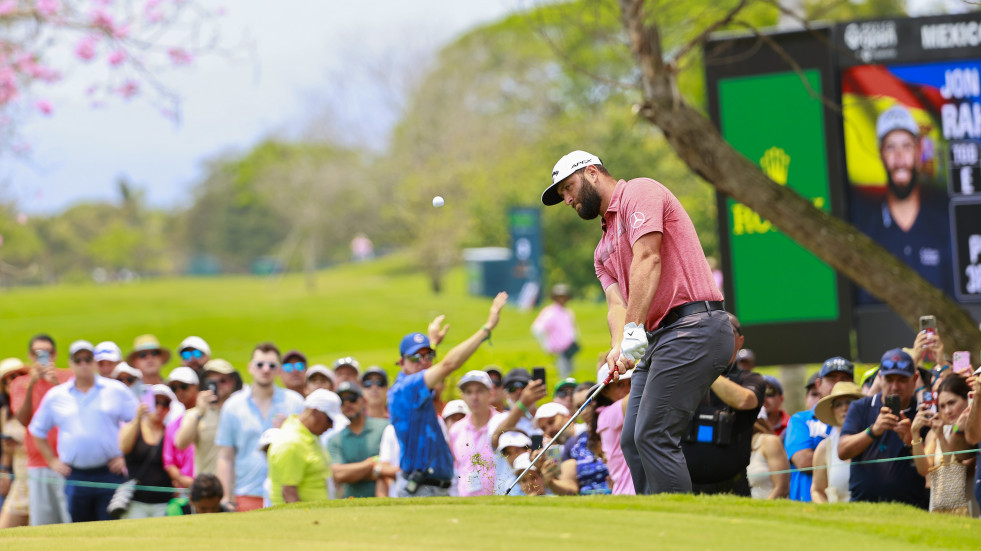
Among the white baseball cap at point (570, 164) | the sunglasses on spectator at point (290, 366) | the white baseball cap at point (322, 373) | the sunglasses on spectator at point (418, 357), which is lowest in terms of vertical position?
the white baseball cap at point (322, 373)

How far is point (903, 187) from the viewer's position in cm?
1338

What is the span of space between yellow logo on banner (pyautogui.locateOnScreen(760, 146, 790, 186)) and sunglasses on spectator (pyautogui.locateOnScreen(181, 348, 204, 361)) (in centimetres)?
641

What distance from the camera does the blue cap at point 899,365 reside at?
27.0ft

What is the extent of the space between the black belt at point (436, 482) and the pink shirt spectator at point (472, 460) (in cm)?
11

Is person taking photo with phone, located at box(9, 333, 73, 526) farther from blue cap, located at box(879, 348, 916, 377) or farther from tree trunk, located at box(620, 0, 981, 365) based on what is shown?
blue cap, located at box(879, 348, 916, 377)

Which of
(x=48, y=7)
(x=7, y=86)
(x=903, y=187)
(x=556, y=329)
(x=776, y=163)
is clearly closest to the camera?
(x=903, y=187)

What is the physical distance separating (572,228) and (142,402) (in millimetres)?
31445

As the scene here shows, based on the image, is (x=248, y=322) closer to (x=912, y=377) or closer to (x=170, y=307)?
(x=170, y=307)

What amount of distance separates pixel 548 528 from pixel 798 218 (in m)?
6.84

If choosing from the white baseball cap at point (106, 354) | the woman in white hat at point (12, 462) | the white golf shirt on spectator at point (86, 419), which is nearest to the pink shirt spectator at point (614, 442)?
the white golf shirt on spectator at point (86, 419)

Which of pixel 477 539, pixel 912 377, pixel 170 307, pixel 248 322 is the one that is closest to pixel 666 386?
pixel 477 539

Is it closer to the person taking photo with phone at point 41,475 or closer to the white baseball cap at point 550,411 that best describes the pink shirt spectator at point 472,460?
the white baseball cap at point 550,411

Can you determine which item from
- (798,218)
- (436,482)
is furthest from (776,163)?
(436,482)

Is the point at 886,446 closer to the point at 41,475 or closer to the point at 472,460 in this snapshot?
the point at 472,460
